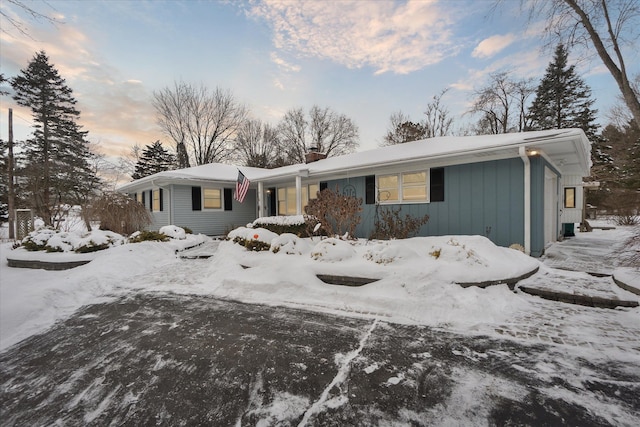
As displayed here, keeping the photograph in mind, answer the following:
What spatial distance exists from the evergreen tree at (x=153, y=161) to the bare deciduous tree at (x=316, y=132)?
532 inches

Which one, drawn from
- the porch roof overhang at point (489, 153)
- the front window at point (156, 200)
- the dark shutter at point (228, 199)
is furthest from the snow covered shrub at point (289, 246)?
the front window at point (156, 200)

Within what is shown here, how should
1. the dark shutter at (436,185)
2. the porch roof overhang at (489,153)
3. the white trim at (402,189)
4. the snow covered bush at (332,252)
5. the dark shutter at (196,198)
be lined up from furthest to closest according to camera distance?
the dark shutter at (196,198), the white trim at (402,189), the dark shutter at (436,185), the porch roof overhang at (489,153), the snow covered bush at (332,252)

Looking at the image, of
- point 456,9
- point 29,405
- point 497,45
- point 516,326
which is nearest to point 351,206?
point 516,326

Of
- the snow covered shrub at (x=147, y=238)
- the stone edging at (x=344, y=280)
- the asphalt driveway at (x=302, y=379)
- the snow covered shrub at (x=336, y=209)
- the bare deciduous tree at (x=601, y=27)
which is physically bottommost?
the asphalt driveway at (x=302, y=379)

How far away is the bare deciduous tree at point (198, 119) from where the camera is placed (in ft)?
74.1

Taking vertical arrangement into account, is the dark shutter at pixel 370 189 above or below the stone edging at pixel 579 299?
above

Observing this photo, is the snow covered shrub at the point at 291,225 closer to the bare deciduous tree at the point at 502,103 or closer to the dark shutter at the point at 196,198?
the dark shutter at the point at 196,198

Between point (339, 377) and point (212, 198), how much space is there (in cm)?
1258

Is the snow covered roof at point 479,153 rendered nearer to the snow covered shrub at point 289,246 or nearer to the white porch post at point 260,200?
the white porch post at point 260,200

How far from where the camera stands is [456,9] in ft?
25.5

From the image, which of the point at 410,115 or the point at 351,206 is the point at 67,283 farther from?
the point at 410,115

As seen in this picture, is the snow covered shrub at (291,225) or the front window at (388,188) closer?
the snow covered shrub at (291,225)

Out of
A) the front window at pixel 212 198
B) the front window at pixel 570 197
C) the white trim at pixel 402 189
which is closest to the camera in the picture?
the white trim at pixel 402 189

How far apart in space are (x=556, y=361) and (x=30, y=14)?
750 centimetres
